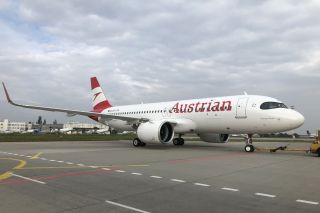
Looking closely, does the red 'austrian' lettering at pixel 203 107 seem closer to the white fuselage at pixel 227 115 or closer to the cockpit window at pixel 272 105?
the white fuselage at pixel 227 115

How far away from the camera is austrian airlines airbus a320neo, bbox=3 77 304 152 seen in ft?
57.3

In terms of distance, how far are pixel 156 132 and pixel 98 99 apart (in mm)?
13802

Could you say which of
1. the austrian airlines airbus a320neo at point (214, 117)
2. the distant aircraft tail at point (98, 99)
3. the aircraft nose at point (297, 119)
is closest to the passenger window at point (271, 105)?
the austrian airlines airbus a320neo at point (214, 117)

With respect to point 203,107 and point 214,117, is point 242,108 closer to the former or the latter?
point 214,117

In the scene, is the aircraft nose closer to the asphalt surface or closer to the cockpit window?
the cockpit window

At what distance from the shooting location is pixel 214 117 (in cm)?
2002

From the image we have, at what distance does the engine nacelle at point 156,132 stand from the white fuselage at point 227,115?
882 millimetres

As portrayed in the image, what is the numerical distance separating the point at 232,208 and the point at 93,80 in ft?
94.4

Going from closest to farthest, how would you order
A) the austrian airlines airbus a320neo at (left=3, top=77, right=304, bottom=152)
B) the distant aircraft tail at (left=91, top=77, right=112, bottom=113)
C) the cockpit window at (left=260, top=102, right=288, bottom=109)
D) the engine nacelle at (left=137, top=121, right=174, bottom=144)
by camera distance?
the austrian airlines airbus a320neo at (left=3, top=77, right=304, bottom=152) → the cockpit window at (left=260, top=102, right=288, bottom=109) → the engine nacelle at (left=137, top=121, right=174, bottom=144) → the distant aircraft tail at (left=91, top=77, right=112, bottom=113)

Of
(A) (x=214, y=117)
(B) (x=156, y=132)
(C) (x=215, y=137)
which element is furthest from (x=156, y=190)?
(C) (x=215, y=137)

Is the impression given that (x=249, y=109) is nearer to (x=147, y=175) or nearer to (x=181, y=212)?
(x=147, y=175)

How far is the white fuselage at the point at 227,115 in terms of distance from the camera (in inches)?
679

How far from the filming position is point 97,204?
5.72 metres

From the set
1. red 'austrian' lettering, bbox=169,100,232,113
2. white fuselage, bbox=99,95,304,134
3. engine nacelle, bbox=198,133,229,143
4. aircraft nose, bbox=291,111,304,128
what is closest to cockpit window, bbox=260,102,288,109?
white fuselage, bbox=99,95,304,134
